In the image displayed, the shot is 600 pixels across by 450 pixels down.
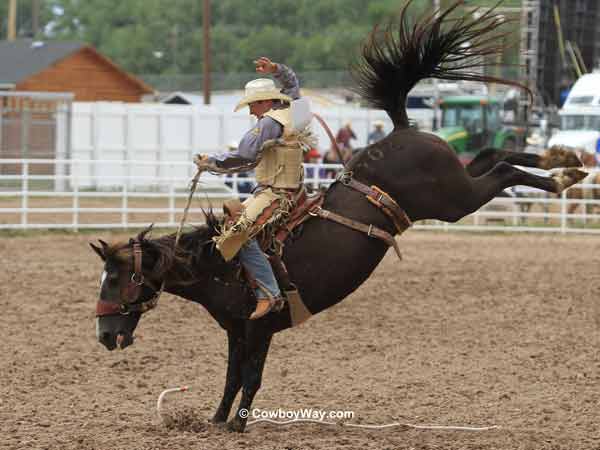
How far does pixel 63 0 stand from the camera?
254 feet

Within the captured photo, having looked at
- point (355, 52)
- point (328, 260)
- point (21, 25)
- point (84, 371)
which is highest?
point (21, 25)

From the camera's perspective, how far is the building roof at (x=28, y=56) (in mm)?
36669

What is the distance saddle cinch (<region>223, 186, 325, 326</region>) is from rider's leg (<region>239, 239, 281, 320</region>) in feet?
0.22

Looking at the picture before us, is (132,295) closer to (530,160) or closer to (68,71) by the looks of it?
(530,160)

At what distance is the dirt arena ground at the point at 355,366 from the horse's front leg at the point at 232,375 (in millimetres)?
118

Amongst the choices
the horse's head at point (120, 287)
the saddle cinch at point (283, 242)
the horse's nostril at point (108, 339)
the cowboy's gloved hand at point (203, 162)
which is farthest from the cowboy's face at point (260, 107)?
the horse's nostril at point (108, 339)

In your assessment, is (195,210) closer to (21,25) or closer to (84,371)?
(84,371)

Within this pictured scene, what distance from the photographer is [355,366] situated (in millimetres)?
8664

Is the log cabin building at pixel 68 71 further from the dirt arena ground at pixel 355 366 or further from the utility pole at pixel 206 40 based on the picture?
the dirt arena ground at pixel 355 366

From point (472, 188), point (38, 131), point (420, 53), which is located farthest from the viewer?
point (38, 131)

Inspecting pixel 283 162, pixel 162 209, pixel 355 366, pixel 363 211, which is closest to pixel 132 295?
pixel 283 162

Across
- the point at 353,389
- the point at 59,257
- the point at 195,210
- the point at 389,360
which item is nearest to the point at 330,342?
the point at 389,360

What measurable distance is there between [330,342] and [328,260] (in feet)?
10.4

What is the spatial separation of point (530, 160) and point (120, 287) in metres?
2.61
